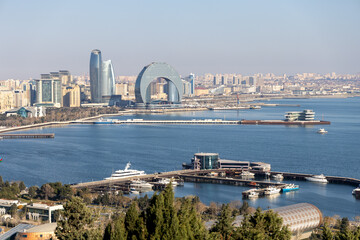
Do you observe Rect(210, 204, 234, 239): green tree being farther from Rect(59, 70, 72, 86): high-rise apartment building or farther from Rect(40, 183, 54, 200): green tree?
Rect(59, 70, 72, 86): high-rise apartment building

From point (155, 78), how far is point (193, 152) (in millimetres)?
24453

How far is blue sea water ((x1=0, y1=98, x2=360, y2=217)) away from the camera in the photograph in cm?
1334

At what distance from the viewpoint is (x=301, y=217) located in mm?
9648

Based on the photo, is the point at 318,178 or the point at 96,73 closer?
the point at 318,178

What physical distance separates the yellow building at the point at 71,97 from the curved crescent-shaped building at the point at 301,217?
34.6 m

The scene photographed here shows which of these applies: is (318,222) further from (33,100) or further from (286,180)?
(33,100)

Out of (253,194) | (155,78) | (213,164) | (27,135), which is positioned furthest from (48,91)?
(253,194)

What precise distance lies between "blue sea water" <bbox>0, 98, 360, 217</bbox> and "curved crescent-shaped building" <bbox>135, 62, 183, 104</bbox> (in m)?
13.6

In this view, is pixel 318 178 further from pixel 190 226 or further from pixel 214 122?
pixel 214 122

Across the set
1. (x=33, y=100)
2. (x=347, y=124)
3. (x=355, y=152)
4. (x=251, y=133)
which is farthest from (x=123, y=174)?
(x=33, y=100)

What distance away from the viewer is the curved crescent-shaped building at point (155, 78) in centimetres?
4253

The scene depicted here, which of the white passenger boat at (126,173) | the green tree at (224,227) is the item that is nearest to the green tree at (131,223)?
the green tree at (224,227)

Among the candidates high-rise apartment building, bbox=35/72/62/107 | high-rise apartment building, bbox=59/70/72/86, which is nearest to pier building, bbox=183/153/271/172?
high-rise apartment building, bbox=35/72/62/107

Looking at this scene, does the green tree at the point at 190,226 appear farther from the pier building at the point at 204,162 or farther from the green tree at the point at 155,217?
the pier building at the point at 204,162
